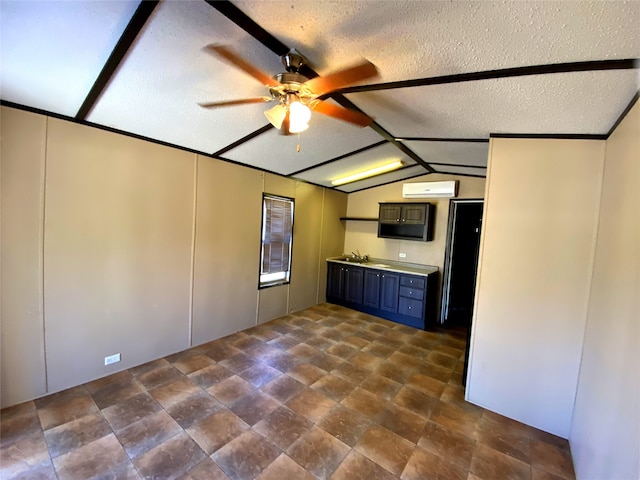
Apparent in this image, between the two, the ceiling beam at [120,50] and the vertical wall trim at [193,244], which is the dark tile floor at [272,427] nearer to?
the vertical wall trim at [193,244]

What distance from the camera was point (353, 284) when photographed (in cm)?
535

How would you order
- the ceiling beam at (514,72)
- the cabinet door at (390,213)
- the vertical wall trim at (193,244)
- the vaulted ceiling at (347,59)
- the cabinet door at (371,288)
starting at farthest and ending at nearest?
1. the cabinet door at (390,213)
2. the cabinet door at (371,288)
3. the vertical wall trim at (193,244)
4. the ceiling beam at (514,72)
5. the vaulted ceiling at (347,59)

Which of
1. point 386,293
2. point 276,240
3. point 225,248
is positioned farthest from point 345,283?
point 225,248

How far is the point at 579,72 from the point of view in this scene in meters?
1.46

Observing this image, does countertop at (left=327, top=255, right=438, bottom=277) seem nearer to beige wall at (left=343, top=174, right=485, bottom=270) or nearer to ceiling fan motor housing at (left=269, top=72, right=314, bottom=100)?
beige wall at (left=343, top=174, right=485, bottom=270)

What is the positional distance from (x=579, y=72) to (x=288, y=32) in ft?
5.19

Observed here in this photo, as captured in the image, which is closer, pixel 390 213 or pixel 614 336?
pixel 614 336

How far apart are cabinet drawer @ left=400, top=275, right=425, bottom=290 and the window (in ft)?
6.60

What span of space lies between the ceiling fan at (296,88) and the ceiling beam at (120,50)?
0.32 meters

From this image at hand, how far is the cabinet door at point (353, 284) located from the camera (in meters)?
5.25

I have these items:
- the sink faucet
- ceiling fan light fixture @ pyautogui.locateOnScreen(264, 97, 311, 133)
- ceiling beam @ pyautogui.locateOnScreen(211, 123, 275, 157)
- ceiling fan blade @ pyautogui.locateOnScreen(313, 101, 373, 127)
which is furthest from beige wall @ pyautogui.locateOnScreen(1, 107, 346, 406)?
the sink faucet

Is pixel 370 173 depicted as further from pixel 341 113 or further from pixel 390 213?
pixel 341 113

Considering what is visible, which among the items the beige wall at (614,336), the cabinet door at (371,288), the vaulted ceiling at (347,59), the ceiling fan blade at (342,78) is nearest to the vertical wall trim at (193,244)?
the vaulted ceiling at (347,59)

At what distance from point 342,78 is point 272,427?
2.58 m
